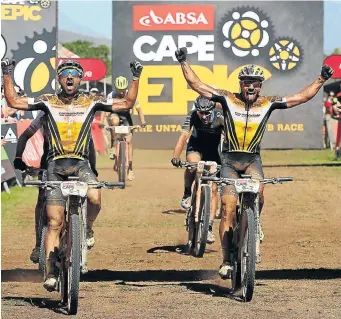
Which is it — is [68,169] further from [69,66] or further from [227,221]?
[227,221]

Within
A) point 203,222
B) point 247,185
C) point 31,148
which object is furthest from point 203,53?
point 247,185

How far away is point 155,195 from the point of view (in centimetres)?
2272

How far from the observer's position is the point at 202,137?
14445 millimetres

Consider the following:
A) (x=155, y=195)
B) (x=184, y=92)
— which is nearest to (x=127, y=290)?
(x=155, y=195)

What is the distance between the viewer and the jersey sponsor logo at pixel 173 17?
133 ft

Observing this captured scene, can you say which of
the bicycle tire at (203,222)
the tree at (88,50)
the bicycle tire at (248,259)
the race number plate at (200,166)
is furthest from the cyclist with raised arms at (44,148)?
the tree at (88,50)

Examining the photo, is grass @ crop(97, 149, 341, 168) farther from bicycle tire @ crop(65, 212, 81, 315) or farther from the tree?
the tree

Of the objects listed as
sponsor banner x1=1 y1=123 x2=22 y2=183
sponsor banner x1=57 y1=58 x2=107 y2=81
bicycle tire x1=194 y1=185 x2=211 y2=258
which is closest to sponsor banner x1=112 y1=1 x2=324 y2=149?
sponsor banner x1=57 y1=58 x2=107 y2=81

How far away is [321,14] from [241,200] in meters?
31.7

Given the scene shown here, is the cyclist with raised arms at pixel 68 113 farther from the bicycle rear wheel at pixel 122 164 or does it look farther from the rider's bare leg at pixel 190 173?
the bicycle rear wheel at pixel 122 164

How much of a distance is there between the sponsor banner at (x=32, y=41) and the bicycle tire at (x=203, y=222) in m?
12.1

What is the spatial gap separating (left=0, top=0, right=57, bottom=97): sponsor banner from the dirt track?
465cm

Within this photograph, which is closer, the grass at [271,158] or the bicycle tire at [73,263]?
the bicycle tire at [73,263]

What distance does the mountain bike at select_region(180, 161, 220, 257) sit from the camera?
13422mm
